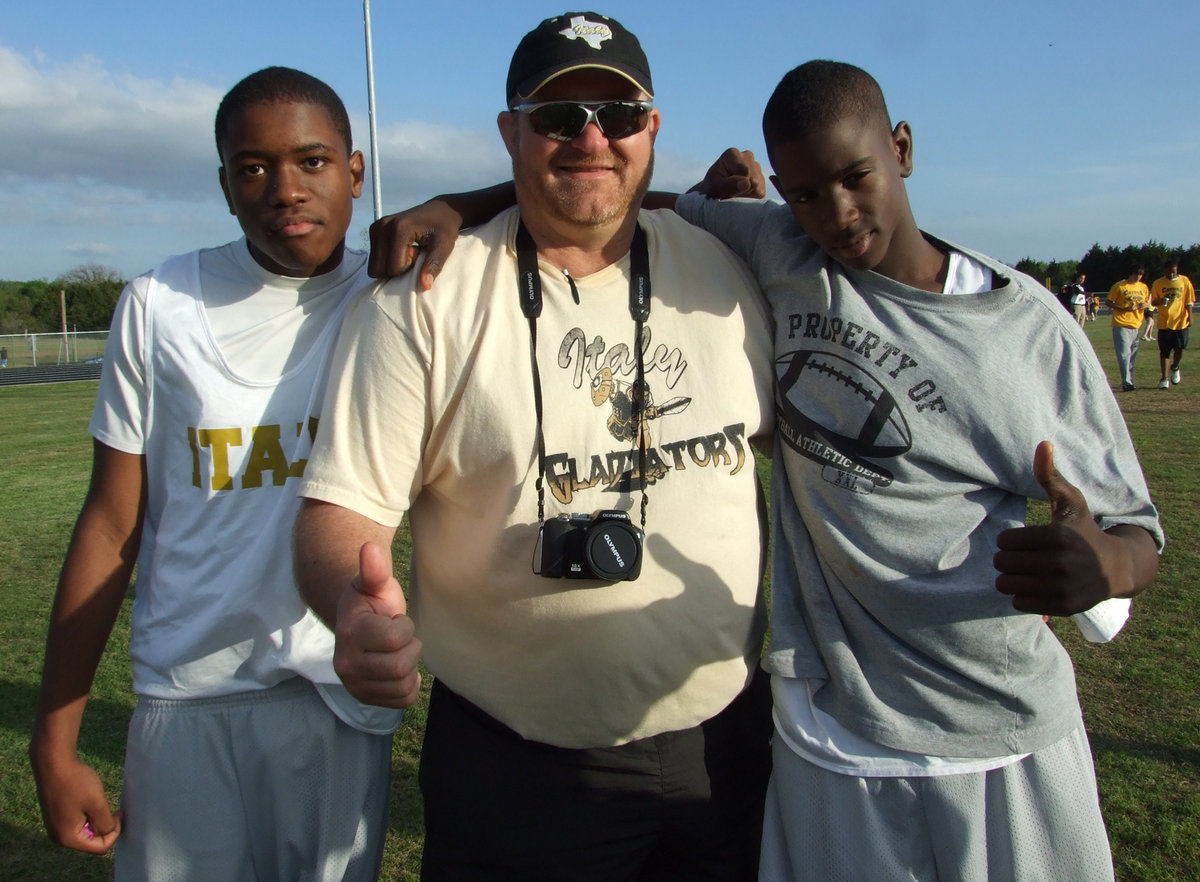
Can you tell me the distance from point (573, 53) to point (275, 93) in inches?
30.1

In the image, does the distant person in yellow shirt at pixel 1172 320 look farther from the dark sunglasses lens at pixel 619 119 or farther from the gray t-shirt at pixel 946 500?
the dark sunglasses lens at pixel 619 119

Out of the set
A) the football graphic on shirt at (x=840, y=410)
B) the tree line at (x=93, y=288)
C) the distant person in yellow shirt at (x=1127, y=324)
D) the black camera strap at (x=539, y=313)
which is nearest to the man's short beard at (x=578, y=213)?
the black camera strap at (x=539, y=313)

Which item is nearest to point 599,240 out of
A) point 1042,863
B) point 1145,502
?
point 1145,502

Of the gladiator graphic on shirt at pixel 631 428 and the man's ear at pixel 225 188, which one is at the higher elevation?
the man's ear at pixel 225 188

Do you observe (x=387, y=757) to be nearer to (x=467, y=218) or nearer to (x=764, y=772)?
(x=764, y=772)

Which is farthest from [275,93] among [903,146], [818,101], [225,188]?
[903,146]

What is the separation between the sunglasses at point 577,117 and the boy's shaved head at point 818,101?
1.12ft

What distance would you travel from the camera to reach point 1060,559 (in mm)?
1754

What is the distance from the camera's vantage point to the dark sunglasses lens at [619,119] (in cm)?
226

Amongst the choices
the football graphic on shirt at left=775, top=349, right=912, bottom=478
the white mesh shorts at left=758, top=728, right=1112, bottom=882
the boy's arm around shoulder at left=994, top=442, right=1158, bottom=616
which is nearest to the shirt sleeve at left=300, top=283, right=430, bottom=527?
the football graphic on shirt at left=775, top=349, right=912, bottom=478

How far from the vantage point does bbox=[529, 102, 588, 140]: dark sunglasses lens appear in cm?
224

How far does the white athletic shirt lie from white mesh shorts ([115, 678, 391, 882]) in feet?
0.26

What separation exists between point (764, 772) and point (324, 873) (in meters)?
1.18

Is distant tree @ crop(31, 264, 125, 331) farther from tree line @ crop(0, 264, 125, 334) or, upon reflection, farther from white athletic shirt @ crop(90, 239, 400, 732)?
white athletic shirt @ crop(90, 239, 400, 732)
